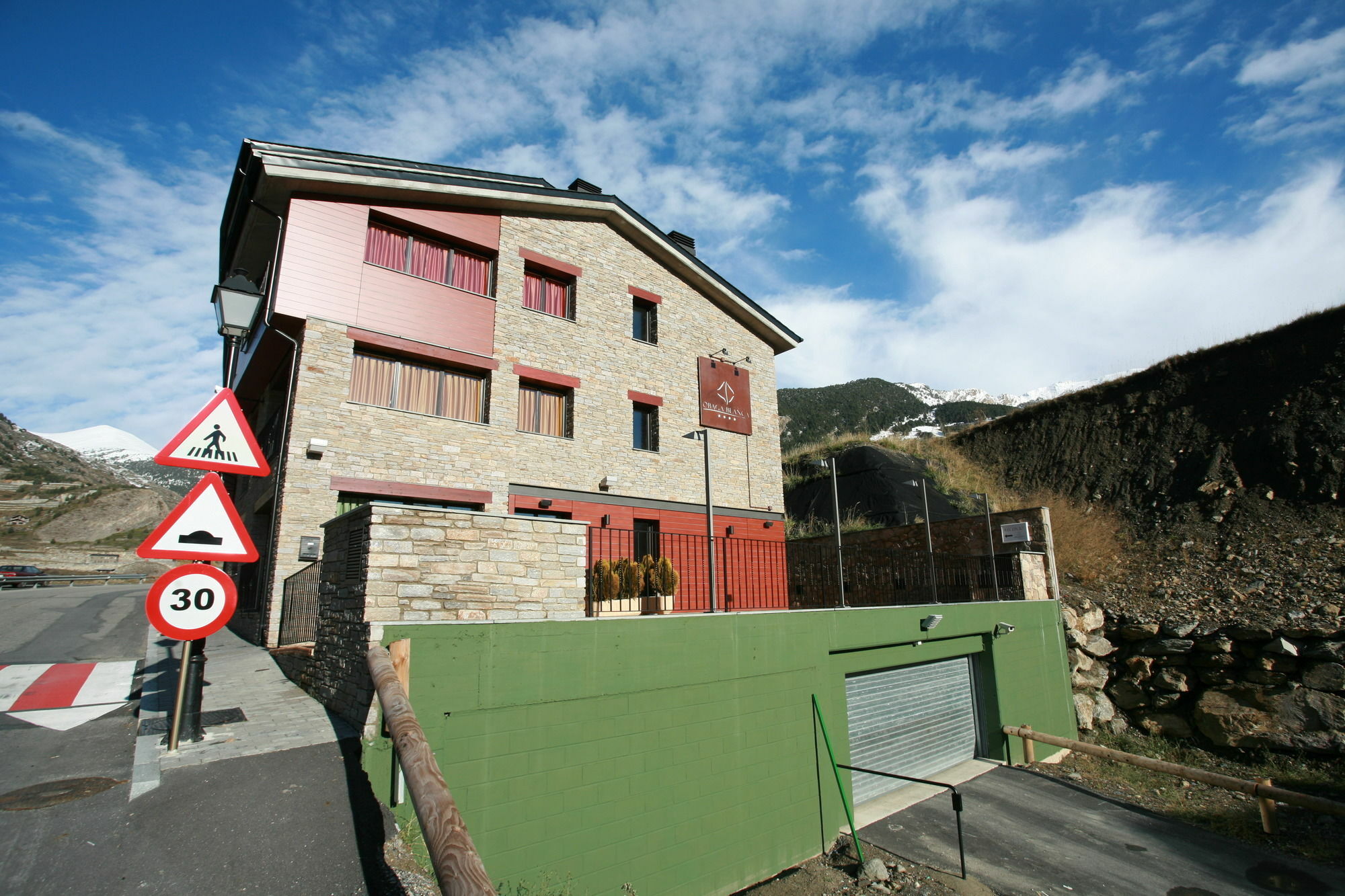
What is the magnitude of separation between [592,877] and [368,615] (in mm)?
3253

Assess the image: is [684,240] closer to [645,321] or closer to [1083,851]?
[645,321]

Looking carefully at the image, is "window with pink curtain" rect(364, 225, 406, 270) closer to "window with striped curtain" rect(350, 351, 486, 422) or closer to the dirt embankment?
"window with striped curtain" rect(350, 351, 486, 422)

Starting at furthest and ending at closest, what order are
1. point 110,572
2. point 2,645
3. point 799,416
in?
point 799,416 → point 110,572 → point 2,645

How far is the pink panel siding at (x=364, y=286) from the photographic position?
1138 centimetres

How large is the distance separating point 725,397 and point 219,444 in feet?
43.0

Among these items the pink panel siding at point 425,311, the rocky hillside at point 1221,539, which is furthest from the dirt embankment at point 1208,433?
the pink panel siding at point 425,311

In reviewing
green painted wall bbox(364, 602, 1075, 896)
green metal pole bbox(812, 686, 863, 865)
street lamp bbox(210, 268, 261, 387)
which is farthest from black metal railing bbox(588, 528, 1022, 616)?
street lamp bbox(210, 268, 261, 387)

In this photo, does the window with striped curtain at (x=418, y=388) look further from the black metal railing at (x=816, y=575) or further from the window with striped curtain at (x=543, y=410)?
the black metal railing at (x=816, y=575)

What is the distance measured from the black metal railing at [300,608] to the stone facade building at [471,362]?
42cm

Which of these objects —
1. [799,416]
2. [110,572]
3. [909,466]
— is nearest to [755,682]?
[909,466]

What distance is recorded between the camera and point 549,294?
48.4 ft

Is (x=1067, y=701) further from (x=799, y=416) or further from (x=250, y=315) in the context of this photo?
(x=799, y=416)

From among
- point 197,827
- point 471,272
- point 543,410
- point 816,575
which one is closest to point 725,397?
point 816,575

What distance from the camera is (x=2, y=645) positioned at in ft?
37.0
